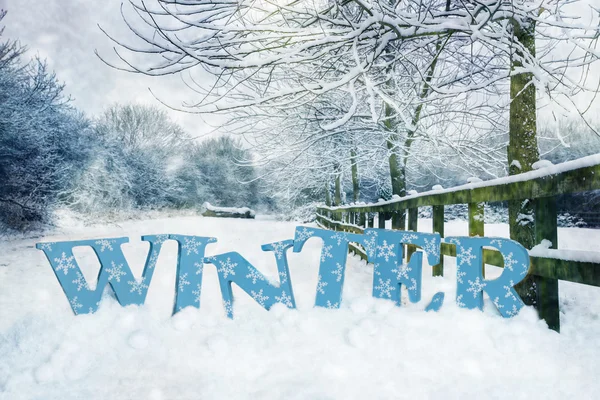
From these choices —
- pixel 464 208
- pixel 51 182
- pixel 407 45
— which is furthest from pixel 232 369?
pixel 464 208

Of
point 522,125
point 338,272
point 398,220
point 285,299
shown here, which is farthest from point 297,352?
point 398,220

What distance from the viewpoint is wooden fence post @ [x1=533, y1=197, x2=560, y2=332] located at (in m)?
2.46

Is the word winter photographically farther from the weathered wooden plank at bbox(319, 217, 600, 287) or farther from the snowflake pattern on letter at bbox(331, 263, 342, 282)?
the weathered wooden plank at bbox(319, 217, 600, 287)

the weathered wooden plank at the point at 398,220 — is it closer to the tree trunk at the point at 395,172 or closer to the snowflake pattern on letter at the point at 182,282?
the tree trunk at the point at 395,172

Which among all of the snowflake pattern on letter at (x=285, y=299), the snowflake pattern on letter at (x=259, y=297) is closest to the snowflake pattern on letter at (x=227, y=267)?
the snowflake pattern on letter at (x=259, y=297)

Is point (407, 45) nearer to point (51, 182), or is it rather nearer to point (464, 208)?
point (51, 182)

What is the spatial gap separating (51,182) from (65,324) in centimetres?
1065

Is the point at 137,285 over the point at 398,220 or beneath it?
beneath

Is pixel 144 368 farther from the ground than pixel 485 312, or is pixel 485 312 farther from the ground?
pixel 485 312

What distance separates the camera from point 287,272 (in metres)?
2.98

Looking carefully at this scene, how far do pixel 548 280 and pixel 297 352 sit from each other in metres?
1.77

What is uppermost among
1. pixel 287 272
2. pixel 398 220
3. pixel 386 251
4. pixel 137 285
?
pixel 398 220

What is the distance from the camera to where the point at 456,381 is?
1.96 meters

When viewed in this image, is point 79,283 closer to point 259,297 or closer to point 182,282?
point 182,282
